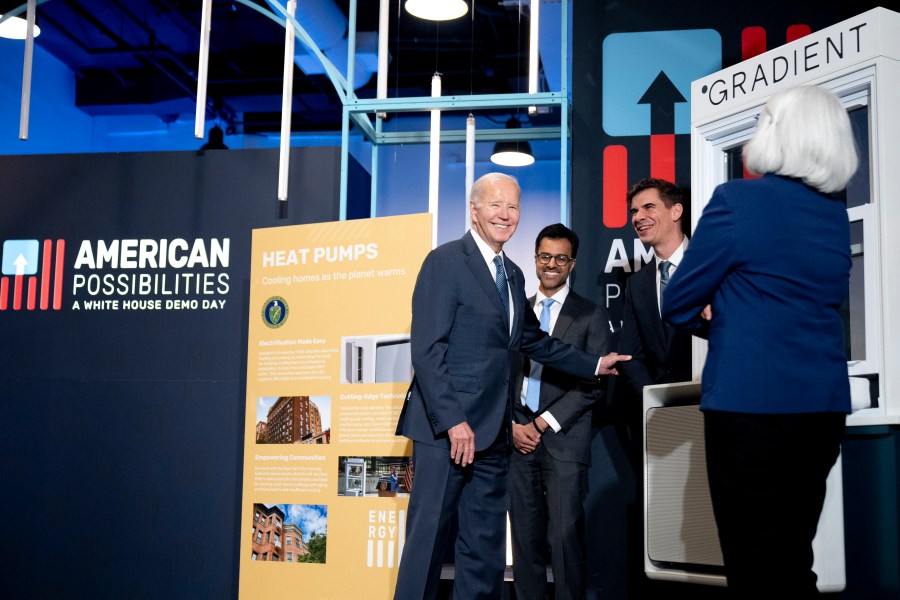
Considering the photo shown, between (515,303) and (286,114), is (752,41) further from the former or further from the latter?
(286,114)

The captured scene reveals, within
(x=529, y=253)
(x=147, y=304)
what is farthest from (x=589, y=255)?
(x=147, y=304)

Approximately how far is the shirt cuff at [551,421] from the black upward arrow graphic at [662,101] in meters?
1.59

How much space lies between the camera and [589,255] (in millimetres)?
4816

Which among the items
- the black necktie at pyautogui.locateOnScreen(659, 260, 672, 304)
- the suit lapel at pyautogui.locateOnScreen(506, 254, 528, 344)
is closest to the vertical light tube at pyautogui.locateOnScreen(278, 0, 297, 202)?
the suit lapel at pyautogui.locateOnScreen(506, 254, 528, 344)

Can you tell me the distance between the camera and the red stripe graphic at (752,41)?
481cm

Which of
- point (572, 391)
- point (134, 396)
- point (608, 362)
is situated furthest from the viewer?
point (134, 396)

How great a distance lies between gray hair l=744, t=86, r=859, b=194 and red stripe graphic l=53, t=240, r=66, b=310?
439 centimetres

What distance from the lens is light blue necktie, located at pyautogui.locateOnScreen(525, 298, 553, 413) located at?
4352mm

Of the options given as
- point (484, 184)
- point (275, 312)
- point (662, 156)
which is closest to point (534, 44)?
point (662, 156)

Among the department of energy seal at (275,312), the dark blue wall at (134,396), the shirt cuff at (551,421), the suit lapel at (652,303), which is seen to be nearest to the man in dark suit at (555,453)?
the shirt cuff at (551,421)

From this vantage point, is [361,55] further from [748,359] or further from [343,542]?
[748,359]

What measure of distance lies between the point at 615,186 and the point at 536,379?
1121mm

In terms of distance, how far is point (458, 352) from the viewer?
3.43 m

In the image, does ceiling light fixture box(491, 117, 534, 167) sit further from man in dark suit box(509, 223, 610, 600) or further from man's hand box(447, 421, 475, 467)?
man's hand box(447, 421, 475, 467)
